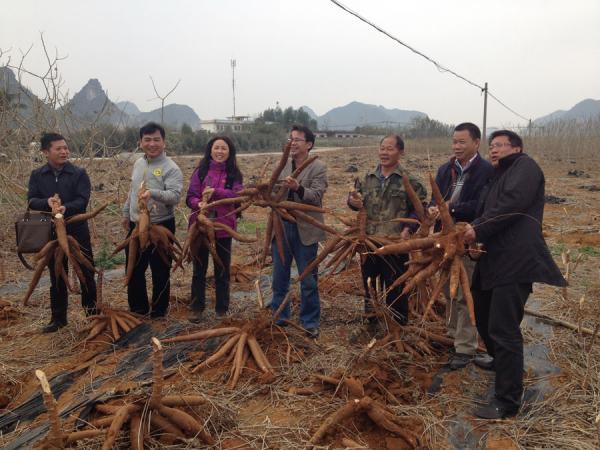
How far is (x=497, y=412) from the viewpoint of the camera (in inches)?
90.4

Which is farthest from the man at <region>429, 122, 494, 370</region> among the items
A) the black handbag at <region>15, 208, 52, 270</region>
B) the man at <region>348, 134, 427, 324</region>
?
the black handbag at <region>15, 208, 52, 270</region>

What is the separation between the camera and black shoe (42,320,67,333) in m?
3.43

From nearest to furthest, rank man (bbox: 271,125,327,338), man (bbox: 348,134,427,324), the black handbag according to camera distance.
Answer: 1. man (bbox: 348,134,427,324)
2. man (bbox: 271,125,327,338)
3. the black handbag

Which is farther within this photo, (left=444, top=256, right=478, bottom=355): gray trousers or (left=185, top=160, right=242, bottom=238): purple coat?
(left=185, top=160, right=242, bottom=238): purple coat

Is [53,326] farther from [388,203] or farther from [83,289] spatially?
[388,203]

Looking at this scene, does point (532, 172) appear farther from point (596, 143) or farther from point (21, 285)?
point (596, 143)

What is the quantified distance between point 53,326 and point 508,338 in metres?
3.29

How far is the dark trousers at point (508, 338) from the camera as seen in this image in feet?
7.41

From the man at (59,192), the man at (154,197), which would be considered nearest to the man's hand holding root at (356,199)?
the man at (154,197)

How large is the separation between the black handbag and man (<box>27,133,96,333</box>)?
0.08m

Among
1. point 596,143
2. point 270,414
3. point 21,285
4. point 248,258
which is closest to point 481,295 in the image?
point 270,414

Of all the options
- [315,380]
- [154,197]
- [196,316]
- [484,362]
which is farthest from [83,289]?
[484,362]

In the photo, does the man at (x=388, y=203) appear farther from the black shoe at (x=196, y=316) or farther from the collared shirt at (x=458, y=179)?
the black shoe at (x=196, y=316)

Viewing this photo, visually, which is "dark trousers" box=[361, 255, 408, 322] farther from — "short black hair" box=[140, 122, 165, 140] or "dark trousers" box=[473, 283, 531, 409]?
"short black hair" box=[140, 122, 165, 140]
